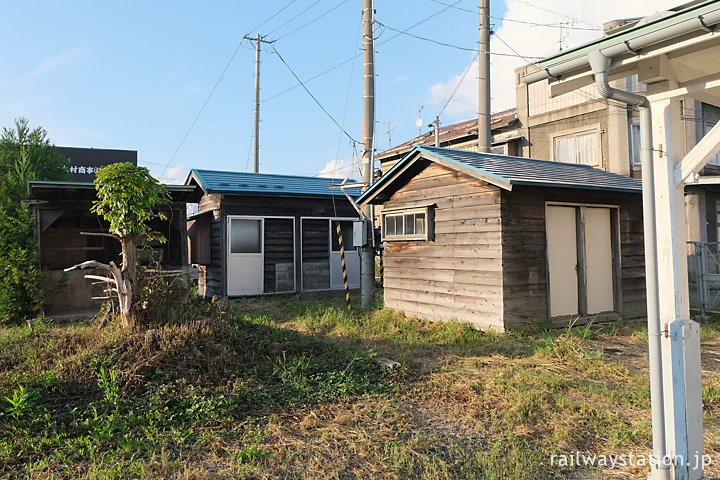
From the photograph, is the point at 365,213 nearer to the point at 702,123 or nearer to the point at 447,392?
the point at 447,392

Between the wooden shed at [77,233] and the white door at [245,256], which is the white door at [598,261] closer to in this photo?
the wooden shed at [77,233]

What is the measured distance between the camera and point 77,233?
1255cm

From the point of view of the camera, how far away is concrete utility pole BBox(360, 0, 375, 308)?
445 inches

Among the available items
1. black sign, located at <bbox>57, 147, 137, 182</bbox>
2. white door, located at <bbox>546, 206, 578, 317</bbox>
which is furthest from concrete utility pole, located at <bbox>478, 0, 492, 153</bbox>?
black sign, located at <bbox>57, 147, 137, 182</bbox>

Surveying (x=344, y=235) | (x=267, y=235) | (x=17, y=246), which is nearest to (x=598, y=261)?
(x=344, y=235)

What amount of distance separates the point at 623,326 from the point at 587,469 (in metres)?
6.03

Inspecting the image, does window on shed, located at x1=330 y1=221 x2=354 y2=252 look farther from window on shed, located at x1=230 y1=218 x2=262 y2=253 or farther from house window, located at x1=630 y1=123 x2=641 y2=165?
house window, located at x1=630 y1=123 x2=641 y2=165

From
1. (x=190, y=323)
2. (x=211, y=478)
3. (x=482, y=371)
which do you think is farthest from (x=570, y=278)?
(x=211, y=478)

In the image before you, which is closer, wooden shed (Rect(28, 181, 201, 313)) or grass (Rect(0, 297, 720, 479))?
grass (Rect(0, 297, 720, 479))

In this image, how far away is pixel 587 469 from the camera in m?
3.55

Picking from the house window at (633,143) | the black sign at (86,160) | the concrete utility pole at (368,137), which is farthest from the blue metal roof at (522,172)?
the black sign at (86,160)

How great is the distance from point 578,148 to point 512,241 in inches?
445

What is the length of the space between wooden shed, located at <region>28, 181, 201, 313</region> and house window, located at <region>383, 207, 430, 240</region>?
175 inches

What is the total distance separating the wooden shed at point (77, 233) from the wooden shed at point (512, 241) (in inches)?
190
